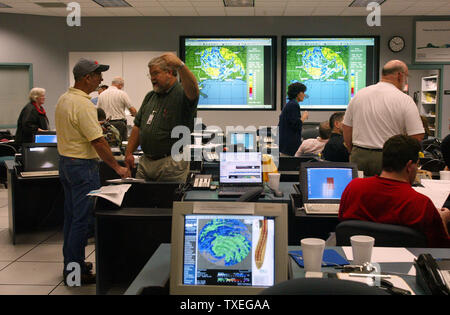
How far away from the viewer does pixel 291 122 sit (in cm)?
605

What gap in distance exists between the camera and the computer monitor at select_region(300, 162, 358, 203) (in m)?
3.14

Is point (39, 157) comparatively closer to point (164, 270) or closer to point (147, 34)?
point (164, 270)

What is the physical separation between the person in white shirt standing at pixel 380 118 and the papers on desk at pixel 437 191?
0.60 m

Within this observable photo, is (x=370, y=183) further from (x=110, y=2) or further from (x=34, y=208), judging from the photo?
(x=110, y=2)

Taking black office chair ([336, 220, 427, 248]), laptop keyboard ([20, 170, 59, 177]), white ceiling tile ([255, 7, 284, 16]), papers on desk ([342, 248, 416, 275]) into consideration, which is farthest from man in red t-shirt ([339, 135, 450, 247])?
white ceiling tile ([255, 7, 284, 16])

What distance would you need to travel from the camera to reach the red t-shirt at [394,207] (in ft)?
7.14

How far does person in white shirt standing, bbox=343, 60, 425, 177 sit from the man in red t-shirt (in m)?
1.30

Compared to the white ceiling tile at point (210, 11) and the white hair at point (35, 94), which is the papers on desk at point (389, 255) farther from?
the white ceiling tile at point (210, 11)

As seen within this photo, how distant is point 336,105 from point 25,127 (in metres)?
5.59

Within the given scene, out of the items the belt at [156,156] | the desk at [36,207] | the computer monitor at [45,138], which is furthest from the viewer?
the computer monitor at [45,138]

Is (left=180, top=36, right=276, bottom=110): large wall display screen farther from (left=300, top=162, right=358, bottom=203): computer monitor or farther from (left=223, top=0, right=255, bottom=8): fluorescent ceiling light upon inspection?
(left=300, top=162, right=358, bottom=203): computer monitor

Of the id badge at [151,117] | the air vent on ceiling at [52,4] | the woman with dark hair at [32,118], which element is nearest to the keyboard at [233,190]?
the id badge at [151,117]

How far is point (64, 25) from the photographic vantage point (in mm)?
9453

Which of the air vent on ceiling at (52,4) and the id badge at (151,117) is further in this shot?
the air vent on ceiling at (52,4)
